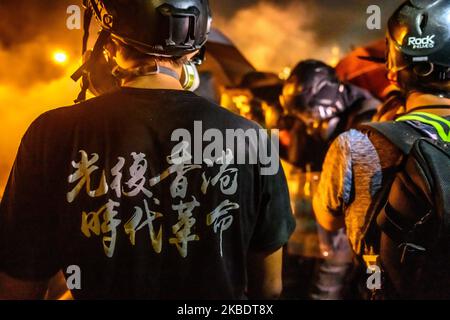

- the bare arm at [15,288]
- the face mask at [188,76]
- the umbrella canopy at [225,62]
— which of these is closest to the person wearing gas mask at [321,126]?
the umbrella canopy at [225,62]

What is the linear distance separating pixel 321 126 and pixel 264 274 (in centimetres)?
362

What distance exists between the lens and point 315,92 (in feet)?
17.9

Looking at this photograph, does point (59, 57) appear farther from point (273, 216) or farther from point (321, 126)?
point (273, 216)

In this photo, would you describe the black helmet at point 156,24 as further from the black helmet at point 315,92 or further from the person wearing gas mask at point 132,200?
the black helmet at point 315,92

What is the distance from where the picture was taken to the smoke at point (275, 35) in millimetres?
7285

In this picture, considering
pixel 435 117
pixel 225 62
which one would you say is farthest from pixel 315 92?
pixel 435 117

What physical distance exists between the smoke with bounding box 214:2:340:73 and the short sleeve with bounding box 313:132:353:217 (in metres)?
4.71

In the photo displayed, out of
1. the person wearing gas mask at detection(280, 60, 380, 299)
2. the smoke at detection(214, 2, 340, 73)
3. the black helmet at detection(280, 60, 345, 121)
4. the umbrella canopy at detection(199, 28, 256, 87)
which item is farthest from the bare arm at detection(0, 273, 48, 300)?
the smoke at detection(214, 2, 340, 73)

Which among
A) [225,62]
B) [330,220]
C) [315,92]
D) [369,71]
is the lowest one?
[330,220]

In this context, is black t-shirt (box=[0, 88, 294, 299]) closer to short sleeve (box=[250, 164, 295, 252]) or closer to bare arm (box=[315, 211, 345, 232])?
short sleeve (box=[250, 164, 295, 252])

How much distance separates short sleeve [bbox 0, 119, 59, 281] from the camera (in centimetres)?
198

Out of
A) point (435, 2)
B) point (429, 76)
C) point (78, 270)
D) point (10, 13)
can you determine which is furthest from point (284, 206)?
point (10, 13)

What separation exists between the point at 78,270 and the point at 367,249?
175cm

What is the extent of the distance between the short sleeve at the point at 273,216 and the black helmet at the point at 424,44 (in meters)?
1.33
